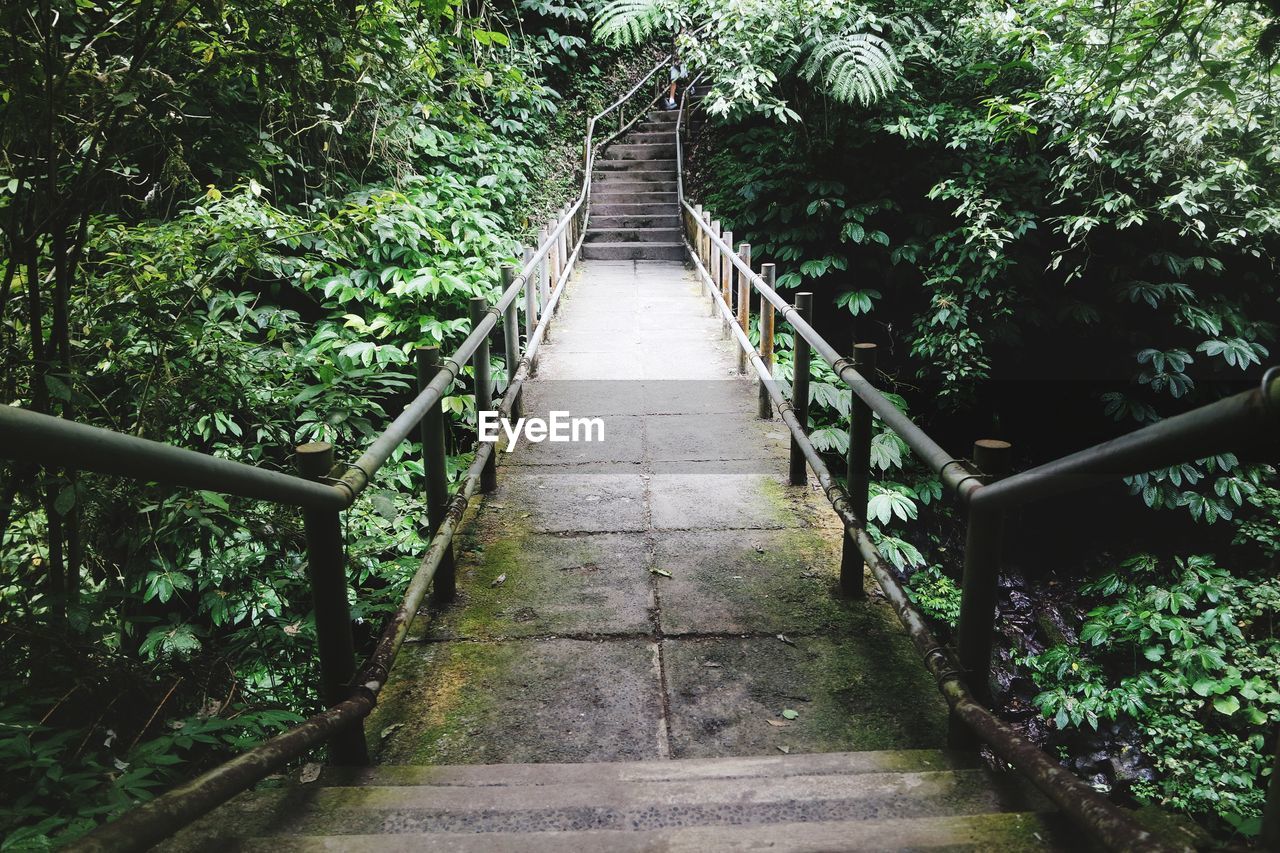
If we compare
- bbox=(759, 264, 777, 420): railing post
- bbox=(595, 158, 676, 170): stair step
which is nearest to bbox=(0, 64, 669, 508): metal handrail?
bbox=(759, 264, 777, 420): railing post

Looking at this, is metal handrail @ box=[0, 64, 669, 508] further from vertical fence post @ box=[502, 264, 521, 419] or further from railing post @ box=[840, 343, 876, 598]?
vertical fence post @ box=[502, 264, 521, 419]

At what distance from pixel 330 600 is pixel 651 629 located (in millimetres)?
1233

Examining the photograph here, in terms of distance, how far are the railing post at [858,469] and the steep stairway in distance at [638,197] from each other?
927 centimetres

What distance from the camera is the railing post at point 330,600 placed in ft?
6.23

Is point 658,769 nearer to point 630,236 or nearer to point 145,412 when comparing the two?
point 145,412

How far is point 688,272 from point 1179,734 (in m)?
7.40

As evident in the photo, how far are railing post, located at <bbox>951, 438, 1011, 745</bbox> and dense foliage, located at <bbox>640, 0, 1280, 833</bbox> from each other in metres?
2.55

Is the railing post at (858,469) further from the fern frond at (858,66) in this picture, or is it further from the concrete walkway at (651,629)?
the fern frond at (858,66)

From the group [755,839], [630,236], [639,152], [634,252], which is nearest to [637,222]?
[630,236]

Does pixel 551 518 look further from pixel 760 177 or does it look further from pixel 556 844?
pixel 760 177

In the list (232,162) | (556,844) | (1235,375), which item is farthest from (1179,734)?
(232,162)

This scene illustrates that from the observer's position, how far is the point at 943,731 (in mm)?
2318

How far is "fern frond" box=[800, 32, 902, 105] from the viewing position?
24.2 feet

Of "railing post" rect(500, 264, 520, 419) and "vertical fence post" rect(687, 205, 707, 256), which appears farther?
"vertical fence post" rect(687, 205, 707, 256)
